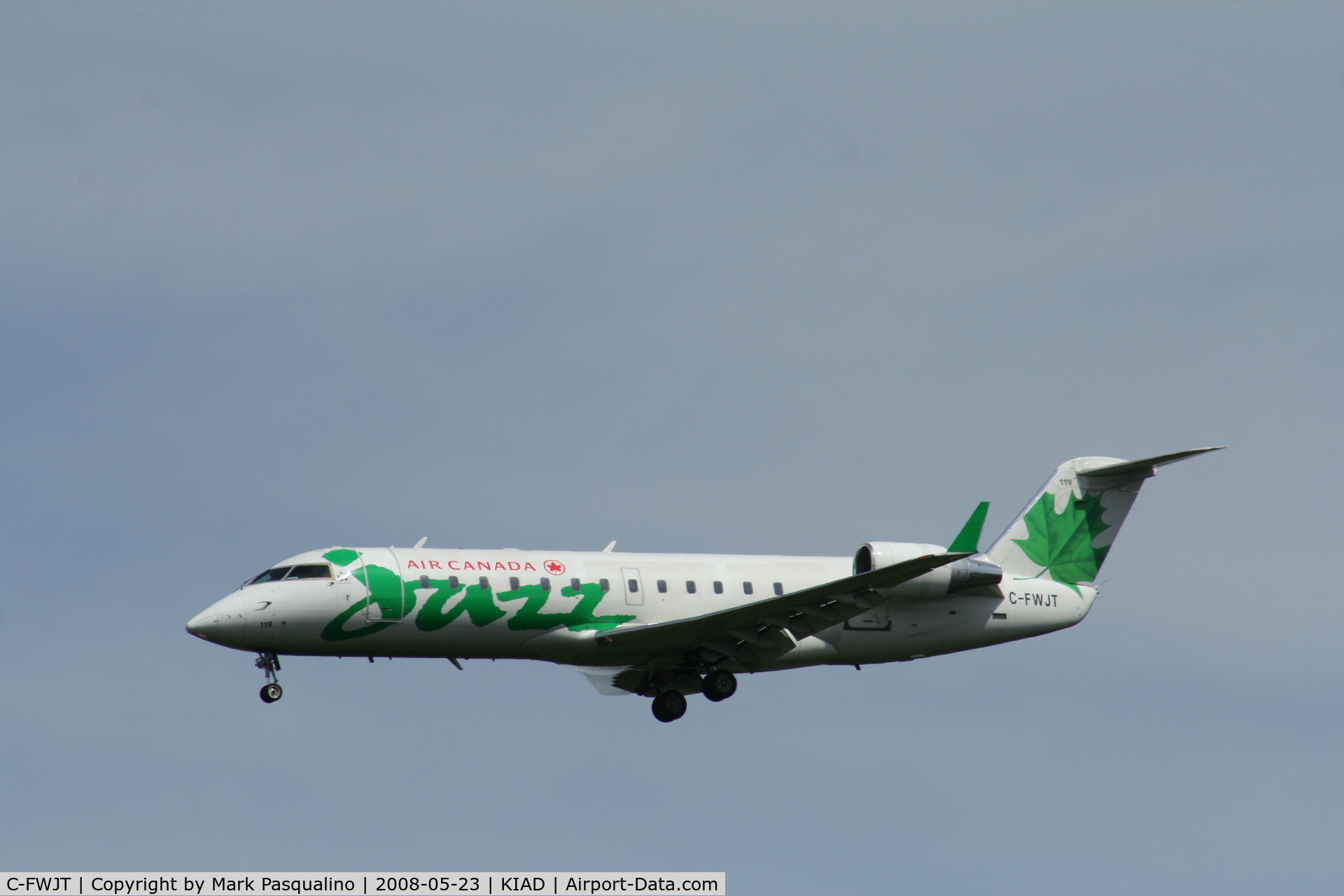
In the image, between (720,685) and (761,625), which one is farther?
(720,685)

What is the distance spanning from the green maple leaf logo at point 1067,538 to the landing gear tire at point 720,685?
7876mm

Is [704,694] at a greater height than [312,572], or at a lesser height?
lesser

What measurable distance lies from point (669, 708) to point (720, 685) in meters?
1.25

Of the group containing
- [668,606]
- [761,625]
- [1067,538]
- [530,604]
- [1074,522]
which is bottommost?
[761,625]

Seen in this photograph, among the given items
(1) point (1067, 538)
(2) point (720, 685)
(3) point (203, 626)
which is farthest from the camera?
(1) point (1067, 538)

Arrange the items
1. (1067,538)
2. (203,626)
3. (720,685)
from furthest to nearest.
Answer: (1067,538) < (720,685) < (203,626)

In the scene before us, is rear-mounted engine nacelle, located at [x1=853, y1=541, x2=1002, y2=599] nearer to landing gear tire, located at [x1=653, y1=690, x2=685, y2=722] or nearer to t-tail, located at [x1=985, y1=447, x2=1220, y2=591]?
t-tail, located at [x1=985, y1=447, x2=1220, y2=591]

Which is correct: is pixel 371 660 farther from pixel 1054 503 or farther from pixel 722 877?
pixel 1054 503

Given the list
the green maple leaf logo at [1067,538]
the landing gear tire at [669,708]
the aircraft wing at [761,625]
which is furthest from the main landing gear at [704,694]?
the green maple leaf logo at [1067,538]

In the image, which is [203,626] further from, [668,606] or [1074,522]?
[1074,522]

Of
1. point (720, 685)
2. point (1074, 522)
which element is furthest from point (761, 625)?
point (1074, 522)

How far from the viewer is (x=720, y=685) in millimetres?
36906

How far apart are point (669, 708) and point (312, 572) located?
7995mm

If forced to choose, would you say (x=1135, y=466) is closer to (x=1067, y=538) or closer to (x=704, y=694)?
(x=1067, y=538)
